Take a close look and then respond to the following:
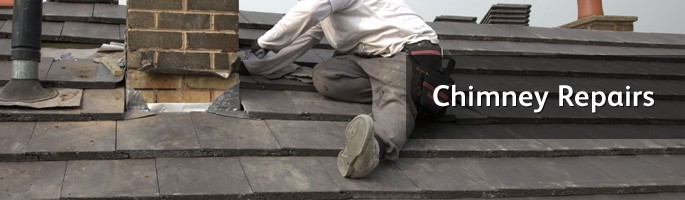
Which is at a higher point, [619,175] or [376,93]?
[376,93]

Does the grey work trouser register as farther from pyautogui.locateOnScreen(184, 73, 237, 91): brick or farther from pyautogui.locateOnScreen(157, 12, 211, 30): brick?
pyautogui.locateOnScreen(157, 12, 211, 30): brick

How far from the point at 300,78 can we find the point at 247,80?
12.6 inches

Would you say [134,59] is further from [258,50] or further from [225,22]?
[258,50]

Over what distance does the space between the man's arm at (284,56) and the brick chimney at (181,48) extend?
38 centimetres

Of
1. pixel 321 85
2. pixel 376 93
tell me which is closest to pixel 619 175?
pixel 376 93

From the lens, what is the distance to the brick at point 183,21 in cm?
326

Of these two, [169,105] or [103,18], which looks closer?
[169,105]

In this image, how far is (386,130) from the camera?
307 cm

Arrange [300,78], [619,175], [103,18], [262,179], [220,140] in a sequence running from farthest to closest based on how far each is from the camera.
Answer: [103,18] → [300,78] → [619,175] → [220,140] → [262,179]

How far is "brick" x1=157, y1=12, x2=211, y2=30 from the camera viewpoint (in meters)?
3.26

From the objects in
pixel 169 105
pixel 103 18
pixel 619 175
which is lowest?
pixel 619 175

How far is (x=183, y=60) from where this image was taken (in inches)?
129

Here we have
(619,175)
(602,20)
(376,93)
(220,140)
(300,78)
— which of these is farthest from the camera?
(602,20)

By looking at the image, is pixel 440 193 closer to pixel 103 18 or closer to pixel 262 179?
pixel 262 179
